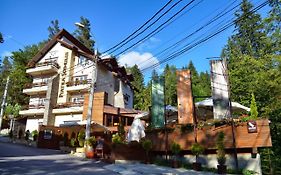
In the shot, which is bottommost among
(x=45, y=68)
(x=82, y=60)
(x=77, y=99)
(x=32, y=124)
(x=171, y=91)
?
(x=32, y=124)

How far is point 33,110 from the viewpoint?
33.6m

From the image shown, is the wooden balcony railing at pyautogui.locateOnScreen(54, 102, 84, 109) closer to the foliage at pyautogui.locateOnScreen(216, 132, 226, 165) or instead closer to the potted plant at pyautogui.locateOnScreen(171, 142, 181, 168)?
the potted plant at pyautogui.locateOnScreen(171, 142, 181, 168)

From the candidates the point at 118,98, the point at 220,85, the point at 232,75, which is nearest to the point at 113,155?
the point at 220,85

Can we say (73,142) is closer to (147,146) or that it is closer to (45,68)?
(147,146)

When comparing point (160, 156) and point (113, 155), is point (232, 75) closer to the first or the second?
point (160, 156)

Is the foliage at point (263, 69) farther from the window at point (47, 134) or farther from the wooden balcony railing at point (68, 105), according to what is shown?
the window at point (47, 134)

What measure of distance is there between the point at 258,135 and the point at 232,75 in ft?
66.1

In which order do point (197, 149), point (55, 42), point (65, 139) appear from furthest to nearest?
point (55, 42) < point (65, 139) < point (197, 149)

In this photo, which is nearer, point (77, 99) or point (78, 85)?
point (78, 85)

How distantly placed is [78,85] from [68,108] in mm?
3249

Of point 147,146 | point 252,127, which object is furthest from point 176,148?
point 252,127

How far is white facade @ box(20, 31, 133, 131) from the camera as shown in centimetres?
3216

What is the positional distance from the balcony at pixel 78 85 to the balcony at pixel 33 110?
4.42 metres

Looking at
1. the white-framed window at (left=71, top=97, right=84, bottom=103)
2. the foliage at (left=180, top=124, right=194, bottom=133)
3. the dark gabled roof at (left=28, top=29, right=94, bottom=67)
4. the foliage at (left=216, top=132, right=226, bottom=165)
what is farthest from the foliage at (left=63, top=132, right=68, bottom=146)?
the foliage at (left=216, top=132, right=226, bottom=165)
